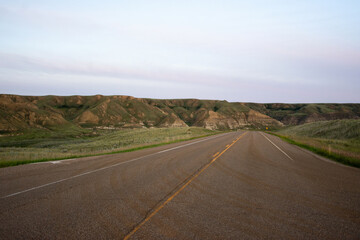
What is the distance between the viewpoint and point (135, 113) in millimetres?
120562

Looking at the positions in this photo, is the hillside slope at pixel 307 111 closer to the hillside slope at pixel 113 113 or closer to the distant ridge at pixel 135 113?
the distant ridge at pixel 135 113

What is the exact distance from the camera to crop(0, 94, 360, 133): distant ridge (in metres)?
90.3

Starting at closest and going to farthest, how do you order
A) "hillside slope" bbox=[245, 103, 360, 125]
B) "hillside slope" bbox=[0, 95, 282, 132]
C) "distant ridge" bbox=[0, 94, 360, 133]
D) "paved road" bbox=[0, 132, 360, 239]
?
"paved road" bbox=[0, 132, 360, 239] < "distant ridge" bbox=[0, 94, 360, 133] < "hillside slope" bbox=[0, 95, 282, 132] < "hillside slope" bbox=[245, 103, 360, 125]

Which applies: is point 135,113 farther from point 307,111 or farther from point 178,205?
point 178,205

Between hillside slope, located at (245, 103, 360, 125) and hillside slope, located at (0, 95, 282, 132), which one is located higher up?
hillside slope, located at (245, 103, 360, 125)

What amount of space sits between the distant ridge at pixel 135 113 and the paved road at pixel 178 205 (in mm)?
84301

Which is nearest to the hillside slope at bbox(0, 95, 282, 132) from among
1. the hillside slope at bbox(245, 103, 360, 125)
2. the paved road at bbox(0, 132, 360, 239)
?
the hillside slope at bbox(245, 103, 360, 125)

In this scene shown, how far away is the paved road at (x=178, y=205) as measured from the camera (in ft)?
13.5

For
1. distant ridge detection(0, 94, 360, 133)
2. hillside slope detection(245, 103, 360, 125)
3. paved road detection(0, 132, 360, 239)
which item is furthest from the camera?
hillside slope detection(245, 103, 360, 125)

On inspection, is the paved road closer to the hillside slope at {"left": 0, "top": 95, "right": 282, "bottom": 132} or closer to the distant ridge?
the distant ridge

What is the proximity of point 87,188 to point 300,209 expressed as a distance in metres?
5.53

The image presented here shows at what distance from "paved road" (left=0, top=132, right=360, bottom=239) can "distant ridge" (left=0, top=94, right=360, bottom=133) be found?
84301 millimetres

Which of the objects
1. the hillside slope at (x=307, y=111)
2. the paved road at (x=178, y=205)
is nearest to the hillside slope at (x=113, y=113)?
the hillside slope at (x=307, y=111)

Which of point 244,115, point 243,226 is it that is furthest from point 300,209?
point 244,115
